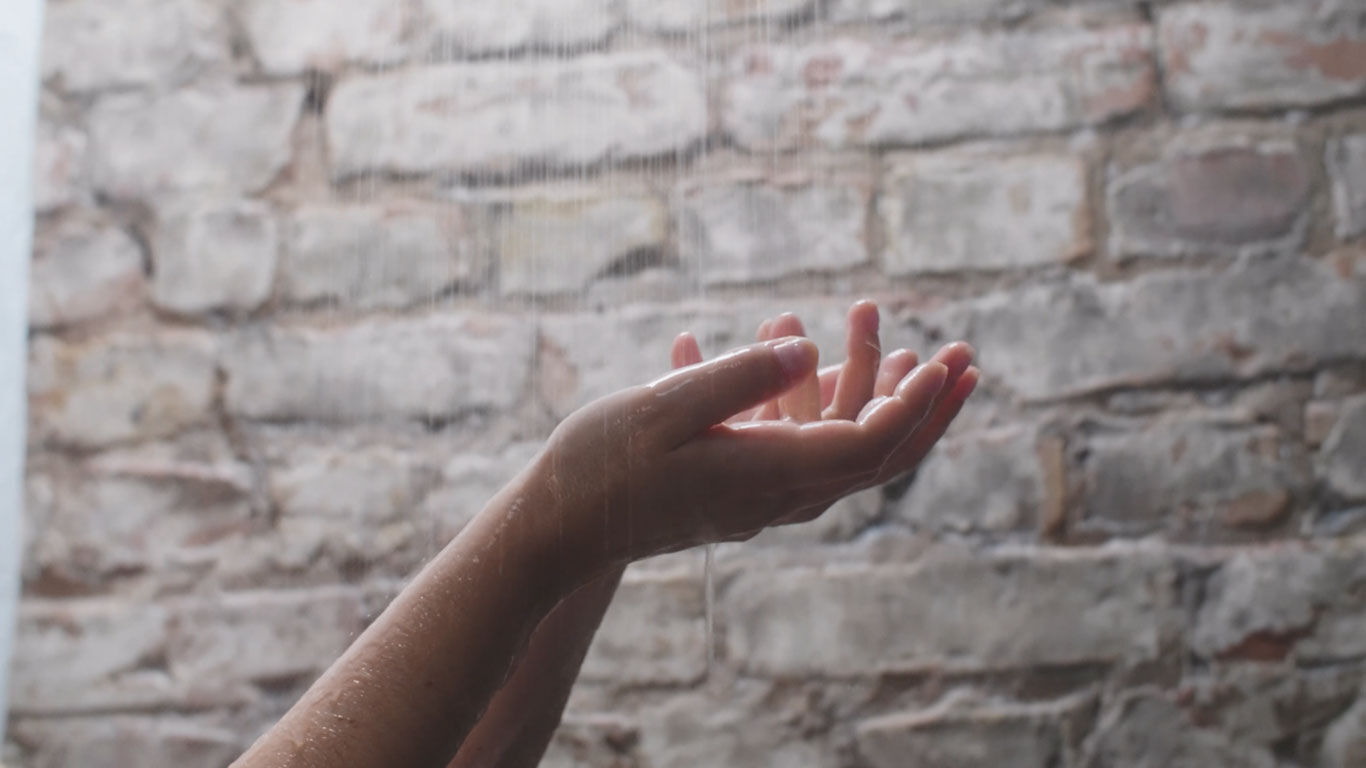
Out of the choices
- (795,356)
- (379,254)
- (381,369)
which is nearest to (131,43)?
(379,254)

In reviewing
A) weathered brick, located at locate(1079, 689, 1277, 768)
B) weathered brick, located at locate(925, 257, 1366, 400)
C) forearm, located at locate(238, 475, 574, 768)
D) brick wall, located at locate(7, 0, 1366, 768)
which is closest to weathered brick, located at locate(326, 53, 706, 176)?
brick wall, located at locate(7, 0, 1366, 768)

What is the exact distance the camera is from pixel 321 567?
40.7 inches

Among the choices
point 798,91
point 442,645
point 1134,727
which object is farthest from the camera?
point 798,91

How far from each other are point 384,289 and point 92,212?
362mm

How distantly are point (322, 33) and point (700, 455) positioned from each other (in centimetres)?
83

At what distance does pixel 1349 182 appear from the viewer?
3.24 feet

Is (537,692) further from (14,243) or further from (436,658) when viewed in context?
(14,243)

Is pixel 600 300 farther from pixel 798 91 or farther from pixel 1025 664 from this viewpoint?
pixel 1025 664

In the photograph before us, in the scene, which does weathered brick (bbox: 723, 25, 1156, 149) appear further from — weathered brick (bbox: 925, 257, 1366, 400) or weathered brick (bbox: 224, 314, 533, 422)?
weathered brick (bbox: 224, 314, 533, 422)

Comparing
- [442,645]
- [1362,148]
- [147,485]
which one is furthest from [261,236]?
[1362,148]

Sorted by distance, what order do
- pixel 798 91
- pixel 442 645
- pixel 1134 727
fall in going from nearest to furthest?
pixel 442 645 → pixel 1134 727 → pixel 798 91

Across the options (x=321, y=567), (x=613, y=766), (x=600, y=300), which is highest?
(x=600, y=300)

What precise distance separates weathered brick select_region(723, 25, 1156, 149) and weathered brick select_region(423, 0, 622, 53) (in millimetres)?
162

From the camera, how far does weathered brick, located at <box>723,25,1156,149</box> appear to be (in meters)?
1.02
